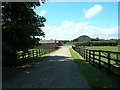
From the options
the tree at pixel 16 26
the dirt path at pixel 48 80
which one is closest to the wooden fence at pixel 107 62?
the dirt path at pixel 48 80

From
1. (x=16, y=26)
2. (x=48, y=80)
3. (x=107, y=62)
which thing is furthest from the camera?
(x=107, y=62)

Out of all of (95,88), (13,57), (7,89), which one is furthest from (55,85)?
(13,57)

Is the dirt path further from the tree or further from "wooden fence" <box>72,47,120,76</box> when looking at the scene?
"wooden fence" <box>72,47,120,76</box>

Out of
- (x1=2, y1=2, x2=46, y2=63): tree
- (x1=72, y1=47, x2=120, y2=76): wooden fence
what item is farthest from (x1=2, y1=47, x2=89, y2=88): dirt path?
(x1=72, y1=47, x2=120, y2=76): wooden fence

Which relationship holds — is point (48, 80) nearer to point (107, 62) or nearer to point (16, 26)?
point (16, 26)

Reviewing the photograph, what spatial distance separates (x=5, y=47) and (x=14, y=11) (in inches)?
130

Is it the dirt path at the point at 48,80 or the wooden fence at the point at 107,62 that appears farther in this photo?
the wooden fence at the point at 107,62

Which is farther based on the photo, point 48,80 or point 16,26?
point 16,26

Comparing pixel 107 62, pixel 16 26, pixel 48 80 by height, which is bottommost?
pixel 48 80

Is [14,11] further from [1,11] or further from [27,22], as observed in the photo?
[27,22]

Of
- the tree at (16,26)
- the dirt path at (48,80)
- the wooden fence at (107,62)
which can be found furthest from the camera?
the tree at (16,26)

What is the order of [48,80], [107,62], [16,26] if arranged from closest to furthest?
[48,80]
[16,26]
[107,62]

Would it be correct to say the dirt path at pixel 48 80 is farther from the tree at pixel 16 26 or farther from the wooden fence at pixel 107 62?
the wooden fence at pixel 107 62

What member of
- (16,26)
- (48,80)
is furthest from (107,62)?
(16,26)
